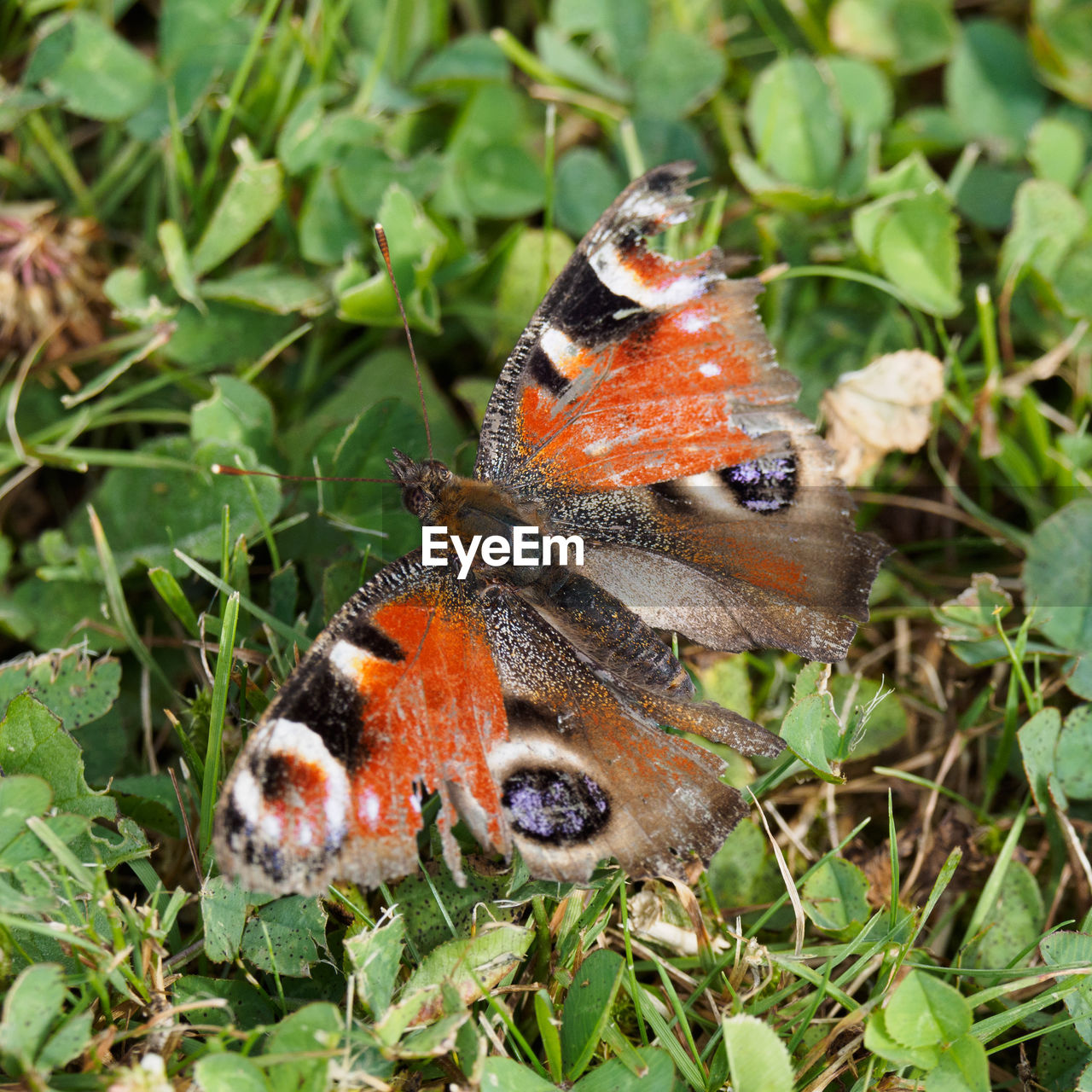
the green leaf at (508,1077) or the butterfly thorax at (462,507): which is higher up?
the butterfly thorax at (462,507)

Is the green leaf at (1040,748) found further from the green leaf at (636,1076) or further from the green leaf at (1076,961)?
the green leaf at (636,1076)

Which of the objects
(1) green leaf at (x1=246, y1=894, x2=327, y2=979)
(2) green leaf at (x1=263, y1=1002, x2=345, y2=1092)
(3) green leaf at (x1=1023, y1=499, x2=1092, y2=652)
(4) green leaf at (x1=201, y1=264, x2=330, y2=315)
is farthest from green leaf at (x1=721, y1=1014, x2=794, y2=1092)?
(4) green leaf at (x1=201, y1=264, x2=330, y2=315)

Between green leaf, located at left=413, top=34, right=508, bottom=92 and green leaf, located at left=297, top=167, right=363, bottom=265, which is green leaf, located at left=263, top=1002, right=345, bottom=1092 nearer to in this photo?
green leaf, located at left=297, top=167, right=363, bottom=265

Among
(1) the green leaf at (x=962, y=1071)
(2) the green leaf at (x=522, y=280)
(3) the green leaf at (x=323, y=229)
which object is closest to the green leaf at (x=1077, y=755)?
(1) the green leaf at (x=962, y=1071)

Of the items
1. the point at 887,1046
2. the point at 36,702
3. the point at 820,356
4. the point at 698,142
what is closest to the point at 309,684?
the point at 36,702

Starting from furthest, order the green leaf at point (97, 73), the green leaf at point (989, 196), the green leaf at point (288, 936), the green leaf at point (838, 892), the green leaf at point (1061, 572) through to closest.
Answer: the green leaf at point (989, 196) < the green leaf at point (97, 73) < the green leaf at point (1061, 572) < the green leaf at point (838, 892) < the green leaf at point (288, 936)

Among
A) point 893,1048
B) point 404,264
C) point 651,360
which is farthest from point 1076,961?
point 404,264

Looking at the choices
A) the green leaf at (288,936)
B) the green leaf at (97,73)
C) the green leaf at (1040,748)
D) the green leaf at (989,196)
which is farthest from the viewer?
the green leaf at (989,196)

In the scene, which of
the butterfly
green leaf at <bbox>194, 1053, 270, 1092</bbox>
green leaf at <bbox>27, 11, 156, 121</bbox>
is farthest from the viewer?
green leaf at <bbox>27, 11, 156, 121</bbox>
